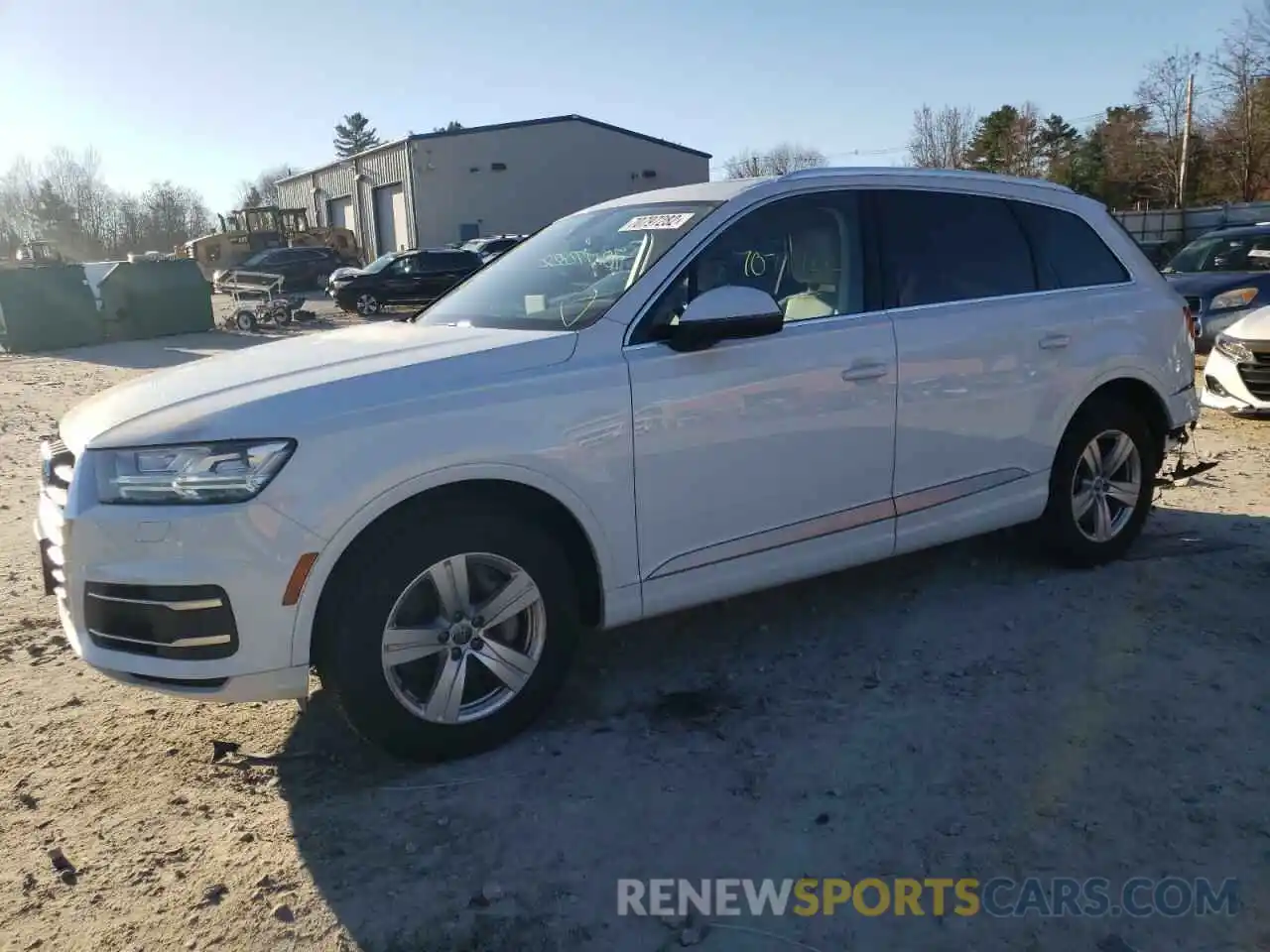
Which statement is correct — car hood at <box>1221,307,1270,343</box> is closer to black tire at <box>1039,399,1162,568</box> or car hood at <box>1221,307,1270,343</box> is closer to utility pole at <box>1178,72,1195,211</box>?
black tire at <box>1039,399,1162,568</box>

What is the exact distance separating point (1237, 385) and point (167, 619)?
784cm

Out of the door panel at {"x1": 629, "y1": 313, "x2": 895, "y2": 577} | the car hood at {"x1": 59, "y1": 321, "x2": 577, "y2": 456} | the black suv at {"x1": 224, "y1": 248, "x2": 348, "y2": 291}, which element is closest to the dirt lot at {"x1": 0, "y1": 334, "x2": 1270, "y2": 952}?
the door panel at {"x1": 629, "y1": 313, "x2": 895, "y2": 577}

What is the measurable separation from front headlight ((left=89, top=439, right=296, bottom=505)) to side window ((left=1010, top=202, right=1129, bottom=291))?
343cm

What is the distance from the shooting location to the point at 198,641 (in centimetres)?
281

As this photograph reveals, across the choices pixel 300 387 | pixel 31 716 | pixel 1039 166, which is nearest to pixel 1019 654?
pixel 300 387

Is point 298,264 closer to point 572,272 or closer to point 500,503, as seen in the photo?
point 572,272

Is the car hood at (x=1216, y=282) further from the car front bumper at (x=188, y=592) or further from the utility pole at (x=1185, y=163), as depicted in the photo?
the utility pole at (x=1185, y=163)

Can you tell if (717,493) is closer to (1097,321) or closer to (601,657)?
(601,657)

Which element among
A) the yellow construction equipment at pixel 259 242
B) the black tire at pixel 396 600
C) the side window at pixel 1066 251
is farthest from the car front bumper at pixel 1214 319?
the yellow construction equipment at pixel 259 242

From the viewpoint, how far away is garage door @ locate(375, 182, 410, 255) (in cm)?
4394

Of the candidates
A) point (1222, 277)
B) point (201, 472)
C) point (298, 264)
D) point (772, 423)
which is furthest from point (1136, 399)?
point (298, 264)

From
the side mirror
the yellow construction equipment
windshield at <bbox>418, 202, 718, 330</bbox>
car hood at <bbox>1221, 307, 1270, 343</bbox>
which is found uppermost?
the yellow construction equipment

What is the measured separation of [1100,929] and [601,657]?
2.10 metres

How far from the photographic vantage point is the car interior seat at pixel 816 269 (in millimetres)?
3834
